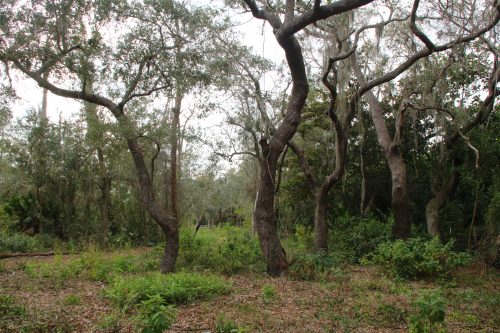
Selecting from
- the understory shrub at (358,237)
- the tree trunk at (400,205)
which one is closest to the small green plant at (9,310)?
the understory shrub at (358,237)

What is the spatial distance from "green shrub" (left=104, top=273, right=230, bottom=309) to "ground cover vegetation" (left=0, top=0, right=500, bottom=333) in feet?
0.11

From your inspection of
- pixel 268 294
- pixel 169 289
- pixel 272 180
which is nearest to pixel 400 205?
pixel 272 180

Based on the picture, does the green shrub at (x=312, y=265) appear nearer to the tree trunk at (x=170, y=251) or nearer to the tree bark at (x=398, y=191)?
the tree bark at (x=398, y=191)

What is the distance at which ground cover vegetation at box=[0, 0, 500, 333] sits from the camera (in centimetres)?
635

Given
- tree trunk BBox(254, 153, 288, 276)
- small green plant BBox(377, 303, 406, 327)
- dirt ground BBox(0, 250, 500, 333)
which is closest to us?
dirt ground BBox(0, 250, 500, 333)

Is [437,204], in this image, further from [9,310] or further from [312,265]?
[9,310]

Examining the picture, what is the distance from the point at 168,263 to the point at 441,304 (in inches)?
241

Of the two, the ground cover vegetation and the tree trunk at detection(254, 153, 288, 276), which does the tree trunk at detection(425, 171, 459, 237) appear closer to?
the ground cover vegetation

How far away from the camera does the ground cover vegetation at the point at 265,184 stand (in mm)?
6352

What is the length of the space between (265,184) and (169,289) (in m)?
3.43

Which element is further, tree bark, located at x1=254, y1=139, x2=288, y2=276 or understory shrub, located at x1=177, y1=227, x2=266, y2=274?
understory shrub, located at x1=177, y1=227, x2=266, y2=274

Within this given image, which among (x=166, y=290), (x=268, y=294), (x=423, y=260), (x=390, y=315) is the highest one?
(x=423, y=260)

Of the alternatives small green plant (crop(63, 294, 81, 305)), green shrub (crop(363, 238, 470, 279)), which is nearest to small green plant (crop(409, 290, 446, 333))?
A: green shrub (crop(363, 238, 470, 279))

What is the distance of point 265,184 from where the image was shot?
9.26 metres
